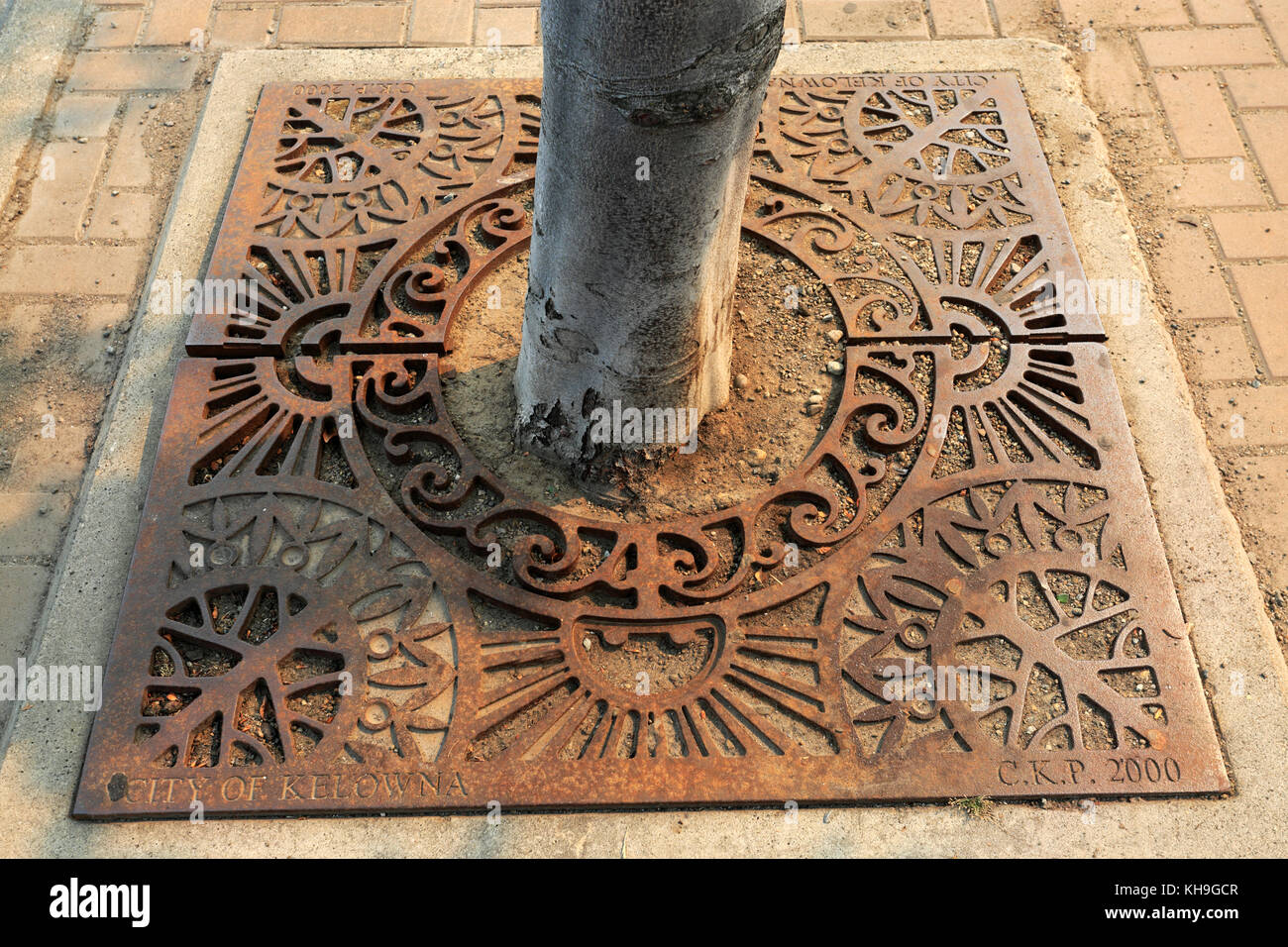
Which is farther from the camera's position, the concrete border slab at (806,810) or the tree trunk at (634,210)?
the concrete border slab at (806,810)

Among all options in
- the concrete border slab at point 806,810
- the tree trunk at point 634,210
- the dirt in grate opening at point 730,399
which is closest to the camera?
the tree trunk at point 634,210

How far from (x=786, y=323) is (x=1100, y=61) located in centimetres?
181

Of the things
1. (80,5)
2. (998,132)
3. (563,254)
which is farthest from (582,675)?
(80,5)

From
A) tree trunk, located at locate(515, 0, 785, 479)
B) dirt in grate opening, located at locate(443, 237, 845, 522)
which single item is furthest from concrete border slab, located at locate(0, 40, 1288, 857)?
tree trunk, located at locate(515, 0, 785, 479)

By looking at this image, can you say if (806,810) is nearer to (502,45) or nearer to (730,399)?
(730,399)

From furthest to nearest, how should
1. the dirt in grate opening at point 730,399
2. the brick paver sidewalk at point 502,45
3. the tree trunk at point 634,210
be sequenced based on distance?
the brick paver sidewalk at point 502,45 < the dirt in grate opening at point 730,399 < the tree trunk at point 634,210

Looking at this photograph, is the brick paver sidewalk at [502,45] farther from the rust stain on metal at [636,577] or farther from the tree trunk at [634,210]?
the tree trunk at [634,210]

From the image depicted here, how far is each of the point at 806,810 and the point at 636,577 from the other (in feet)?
2.18

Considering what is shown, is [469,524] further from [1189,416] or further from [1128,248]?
[1128,248]

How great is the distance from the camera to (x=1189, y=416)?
10.2 ft

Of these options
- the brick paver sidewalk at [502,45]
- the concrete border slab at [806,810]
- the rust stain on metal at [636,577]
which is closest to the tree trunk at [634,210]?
the rust stain on metal at [636,577]

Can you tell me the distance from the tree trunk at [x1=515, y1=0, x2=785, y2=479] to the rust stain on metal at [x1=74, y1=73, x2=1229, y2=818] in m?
0.31

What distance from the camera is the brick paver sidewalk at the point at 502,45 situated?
120 inches

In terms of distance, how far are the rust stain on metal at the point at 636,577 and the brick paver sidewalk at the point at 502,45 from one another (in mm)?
340
